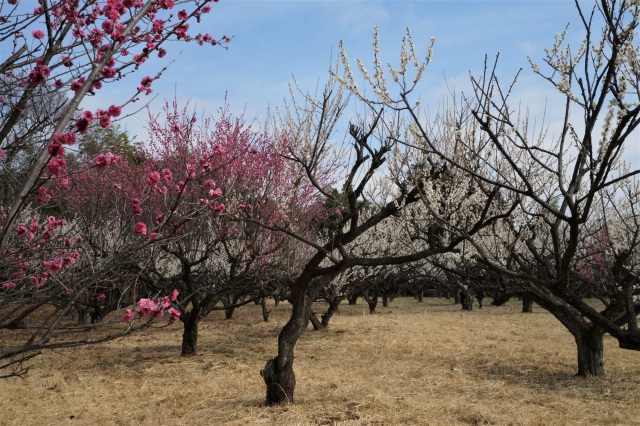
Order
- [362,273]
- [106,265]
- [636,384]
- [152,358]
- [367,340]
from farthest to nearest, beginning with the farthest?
[362,273]
[367,340]
[152,358]
[636,384]
[106,265]

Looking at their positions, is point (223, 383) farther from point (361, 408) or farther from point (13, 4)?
point (13, 4)

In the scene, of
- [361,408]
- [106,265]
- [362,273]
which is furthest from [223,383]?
[362,273]

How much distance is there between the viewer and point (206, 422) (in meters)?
5.86

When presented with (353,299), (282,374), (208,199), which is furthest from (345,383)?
(353,299)

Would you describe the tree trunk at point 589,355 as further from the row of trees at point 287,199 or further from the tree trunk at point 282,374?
the tree trunk at point 282,374

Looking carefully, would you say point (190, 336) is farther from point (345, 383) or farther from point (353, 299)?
point (353, 299)

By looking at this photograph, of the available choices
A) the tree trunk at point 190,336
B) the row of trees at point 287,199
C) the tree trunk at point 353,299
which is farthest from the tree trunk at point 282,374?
the tree trunk at point 353,299

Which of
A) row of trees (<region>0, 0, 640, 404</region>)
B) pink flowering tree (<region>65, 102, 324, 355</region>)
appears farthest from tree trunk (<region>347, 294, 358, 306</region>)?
pink flowering tree (<region>65, 102, 324, 355</region>)

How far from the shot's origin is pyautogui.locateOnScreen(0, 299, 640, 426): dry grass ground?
20.0ft

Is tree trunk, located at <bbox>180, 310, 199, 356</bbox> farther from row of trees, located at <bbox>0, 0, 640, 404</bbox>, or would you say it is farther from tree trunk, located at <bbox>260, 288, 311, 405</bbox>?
tree trunk, located at <bbox>260, 288, 311, 405</bbox>

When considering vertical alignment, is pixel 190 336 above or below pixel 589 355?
below

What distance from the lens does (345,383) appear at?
7930mm

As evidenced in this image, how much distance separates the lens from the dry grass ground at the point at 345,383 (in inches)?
240

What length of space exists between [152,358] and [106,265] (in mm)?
8121
